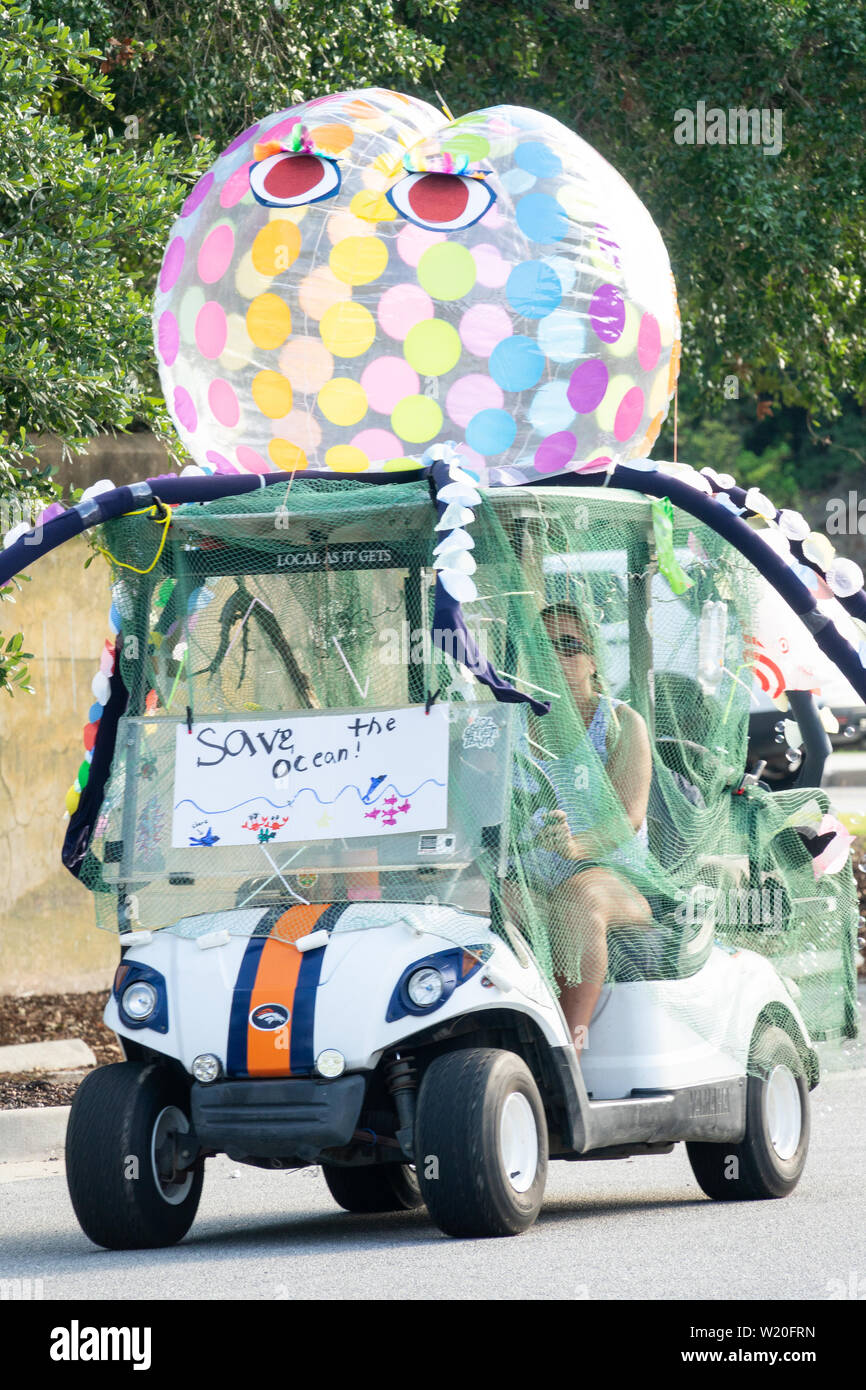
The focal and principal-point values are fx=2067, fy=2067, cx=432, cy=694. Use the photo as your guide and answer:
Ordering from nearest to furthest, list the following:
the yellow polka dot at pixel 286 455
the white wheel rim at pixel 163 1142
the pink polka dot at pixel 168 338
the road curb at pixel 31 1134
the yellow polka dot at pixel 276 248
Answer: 1. the white wheel rim at pixel 163 1142
2. the yellow polka dot at pixel 276 248
3. the yellow polka dot at pixel 286 455
4. the pink polka dot at pixel 168 338
5. the road curb at pixel 31 1134

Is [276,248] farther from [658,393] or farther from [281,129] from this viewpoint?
[658,393]

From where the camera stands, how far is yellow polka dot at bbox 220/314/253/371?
695 centimetres

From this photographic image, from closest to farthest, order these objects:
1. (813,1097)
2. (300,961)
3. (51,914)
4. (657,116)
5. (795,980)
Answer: (300,961)
(795,980)
(813,1097)
(51,914)
(657,116)

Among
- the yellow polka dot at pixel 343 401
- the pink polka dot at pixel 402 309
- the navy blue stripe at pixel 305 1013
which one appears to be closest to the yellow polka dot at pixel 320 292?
the pink polka dot at pixel 402 309

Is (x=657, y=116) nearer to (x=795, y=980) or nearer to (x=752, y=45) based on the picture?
(x=752, y=45)

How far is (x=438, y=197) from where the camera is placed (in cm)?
684

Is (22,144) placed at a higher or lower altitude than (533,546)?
higher

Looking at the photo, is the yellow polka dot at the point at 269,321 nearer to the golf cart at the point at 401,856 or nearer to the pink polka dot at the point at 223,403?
the pink polka dot at the point at 223,403

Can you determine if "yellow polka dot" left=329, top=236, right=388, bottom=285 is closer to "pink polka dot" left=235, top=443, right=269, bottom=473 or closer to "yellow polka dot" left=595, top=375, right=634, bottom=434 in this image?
"pink polka dot" left=235, top=443, right=269, bottom=473

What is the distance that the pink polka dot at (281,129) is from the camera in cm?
715

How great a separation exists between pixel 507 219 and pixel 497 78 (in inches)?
250

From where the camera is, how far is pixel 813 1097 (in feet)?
32.0

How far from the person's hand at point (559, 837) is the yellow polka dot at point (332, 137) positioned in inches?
94.4
